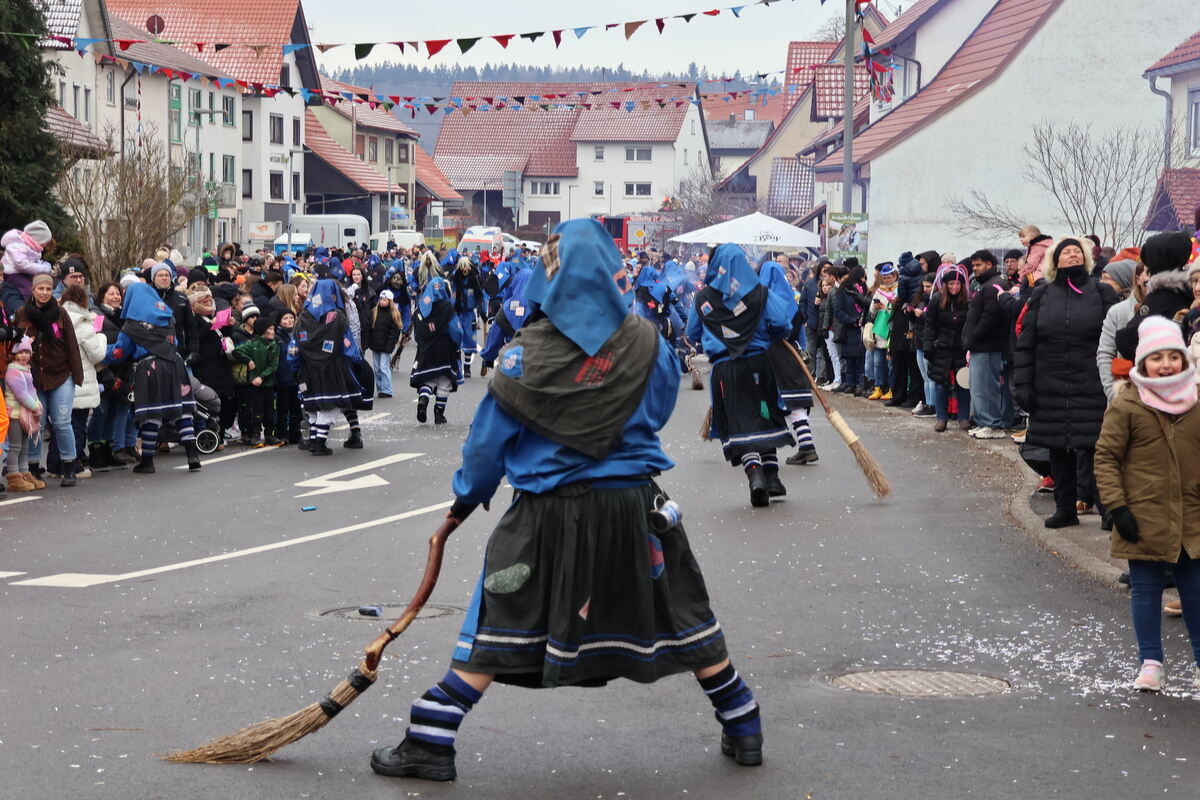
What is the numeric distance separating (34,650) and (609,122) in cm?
11632

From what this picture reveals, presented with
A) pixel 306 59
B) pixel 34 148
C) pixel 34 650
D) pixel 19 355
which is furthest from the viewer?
pixel 306 59

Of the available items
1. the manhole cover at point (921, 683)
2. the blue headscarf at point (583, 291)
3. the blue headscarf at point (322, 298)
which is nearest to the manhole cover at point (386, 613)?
the manhole cover at point (921, 683)

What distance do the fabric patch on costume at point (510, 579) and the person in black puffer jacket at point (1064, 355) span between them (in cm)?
615

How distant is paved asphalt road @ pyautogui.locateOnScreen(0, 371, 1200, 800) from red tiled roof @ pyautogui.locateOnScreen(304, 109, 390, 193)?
237 feet

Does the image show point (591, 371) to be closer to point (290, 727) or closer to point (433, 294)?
point (290, 727)

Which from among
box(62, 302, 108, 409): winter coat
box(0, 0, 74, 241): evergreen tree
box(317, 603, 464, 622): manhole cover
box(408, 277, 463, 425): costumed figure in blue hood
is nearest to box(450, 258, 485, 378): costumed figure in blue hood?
box(408, 277, 463, 425): costumed figure in blue hood

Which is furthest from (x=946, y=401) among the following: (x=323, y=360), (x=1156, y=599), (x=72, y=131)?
(x=72, y=131)

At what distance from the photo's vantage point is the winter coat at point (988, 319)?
55.7ft

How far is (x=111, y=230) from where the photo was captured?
1304 inches

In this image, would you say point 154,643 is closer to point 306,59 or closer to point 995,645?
point 995,645

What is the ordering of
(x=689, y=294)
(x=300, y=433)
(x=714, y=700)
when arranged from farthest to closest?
(x=689, y=294), (x=300, y=433), (x=714, y=700)

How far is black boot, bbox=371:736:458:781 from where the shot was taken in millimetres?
5793

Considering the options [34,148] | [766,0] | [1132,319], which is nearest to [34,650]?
[1132,319]

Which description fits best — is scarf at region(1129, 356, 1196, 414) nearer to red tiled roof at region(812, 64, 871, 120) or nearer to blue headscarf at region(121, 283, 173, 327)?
blue headscarf at region(121, 283, 173, 327)
